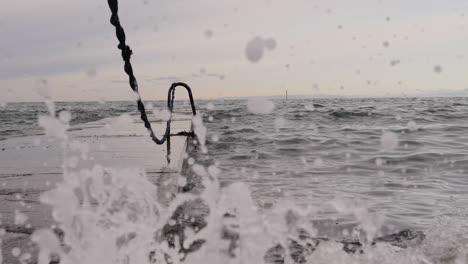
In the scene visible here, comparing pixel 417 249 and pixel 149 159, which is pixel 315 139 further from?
pixel 417 249

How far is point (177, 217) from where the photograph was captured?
350cm

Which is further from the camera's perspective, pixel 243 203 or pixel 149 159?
pixel 149 159

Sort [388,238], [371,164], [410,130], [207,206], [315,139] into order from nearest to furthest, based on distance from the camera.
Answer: [388,238] → [207,206] → [371,164] → [315,139] → [410,130]

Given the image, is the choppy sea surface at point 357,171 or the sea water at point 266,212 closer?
the sea water at point 266,212

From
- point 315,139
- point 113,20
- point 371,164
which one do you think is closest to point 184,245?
point 113,20

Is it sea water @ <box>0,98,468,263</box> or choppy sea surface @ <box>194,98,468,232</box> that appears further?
choppy sea surface @ <box>194,98,468,232</box>

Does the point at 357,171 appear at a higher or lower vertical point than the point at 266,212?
lower

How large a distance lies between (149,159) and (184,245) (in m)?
3.02

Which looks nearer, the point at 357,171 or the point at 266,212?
the point at 266,212

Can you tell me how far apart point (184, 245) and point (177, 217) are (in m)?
0.65

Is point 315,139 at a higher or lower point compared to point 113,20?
lower

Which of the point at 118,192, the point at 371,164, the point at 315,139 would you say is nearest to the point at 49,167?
the point at 118,192

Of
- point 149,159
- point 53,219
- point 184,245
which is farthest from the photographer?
point 149,159

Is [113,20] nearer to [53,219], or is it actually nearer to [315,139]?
[53,219]
